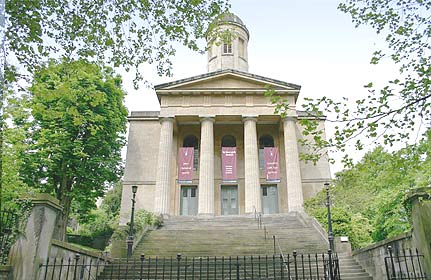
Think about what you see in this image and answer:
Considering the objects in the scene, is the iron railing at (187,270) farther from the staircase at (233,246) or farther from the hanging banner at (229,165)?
the hanging banner at (229,165)

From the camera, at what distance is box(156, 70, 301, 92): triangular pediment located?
2698cm

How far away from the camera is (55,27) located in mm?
6676

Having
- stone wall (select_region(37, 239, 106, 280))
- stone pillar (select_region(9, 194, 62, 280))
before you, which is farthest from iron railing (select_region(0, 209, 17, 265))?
stone wall (select_region(37, 239, 106, 280))

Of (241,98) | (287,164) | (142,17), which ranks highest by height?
(241,98)

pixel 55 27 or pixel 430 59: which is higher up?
pixel 55 27

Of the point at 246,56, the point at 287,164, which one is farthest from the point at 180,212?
the point at 246,56

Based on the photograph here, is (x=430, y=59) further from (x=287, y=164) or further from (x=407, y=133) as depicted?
(x=287, y=164)

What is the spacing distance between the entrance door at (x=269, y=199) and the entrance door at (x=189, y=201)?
5270 millimetres

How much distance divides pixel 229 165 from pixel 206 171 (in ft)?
6.21

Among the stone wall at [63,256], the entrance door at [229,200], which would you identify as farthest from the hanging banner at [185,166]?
the stone wall at [63,256]

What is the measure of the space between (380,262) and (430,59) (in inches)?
255

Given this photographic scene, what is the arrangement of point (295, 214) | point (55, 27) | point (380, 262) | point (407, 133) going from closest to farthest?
point (407, 133)
point (55, 27)
point (380, 262)
point (295, 214)

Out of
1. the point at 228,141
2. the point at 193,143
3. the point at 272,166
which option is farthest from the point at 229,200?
the point at 193,143

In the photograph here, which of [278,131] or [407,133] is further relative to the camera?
[278,131]
